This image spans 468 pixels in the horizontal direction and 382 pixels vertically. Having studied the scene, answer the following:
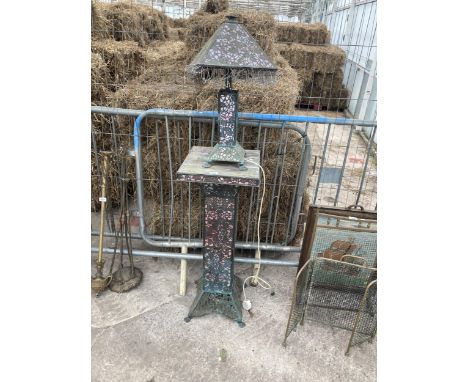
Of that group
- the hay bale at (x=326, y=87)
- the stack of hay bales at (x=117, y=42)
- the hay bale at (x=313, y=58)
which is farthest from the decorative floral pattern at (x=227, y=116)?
the hay bale at (x=326, y=87)

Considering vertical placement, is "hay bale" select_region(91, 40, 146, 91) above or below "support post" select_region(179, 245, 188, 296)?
above

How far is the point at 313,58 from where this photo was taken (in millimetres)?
10594

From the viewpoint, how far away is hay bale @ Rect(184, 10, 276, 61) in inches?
168

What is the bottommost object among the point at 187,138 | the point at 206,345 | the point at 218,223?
the point at 206,345

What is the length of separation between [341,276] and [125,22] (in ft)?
19.3

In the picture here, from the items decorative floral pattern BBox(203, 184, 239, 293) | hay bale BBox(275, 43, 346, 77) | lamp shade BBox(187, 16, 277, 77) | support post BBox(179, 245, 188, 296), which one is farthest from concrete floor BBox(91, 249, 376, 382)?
hay bale BBox(275, 43, 346, 77)

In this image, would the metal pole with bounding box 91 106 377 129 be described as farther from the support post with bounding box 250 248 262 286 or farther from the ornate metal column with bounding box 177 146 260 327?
the support post with bounding box 250 248 262 286

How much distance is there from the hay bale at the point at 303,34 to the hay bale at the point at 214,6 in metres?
7.46

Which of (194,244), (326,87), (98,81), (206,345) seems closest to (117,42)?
(98,81)

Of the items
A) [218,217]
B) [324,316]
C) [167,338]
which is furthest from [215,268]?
[324,316]

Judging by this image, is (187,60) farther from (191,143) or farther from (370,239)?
(370,239)

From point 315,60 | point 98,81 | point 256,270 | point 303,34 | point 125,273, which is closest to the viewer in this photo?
point 125,273

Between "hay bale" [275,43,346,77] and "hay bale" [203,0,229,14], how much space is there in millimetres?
6012

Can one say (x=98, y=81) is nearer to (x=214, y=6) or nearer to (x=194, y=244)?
(x=214, y=6)
